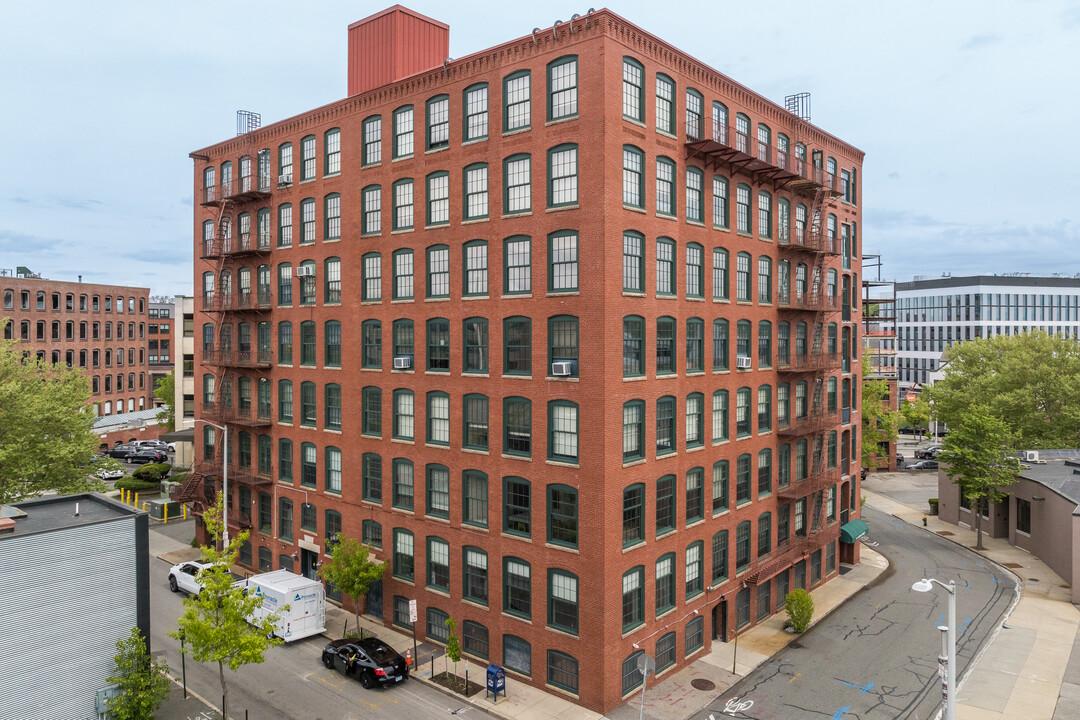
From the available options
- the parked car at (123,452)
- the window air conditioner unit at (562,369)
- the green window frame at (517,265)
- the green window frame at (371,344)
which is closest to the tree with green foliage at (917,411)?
the window air conditioner unit at (562,369)

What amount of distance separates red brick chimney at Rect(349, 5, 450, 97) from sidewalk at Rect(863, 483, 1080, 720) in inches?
1322

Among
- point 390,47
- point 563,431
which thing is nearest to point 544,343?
point 563,431

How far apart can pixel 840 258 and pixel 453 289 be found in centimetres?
2350

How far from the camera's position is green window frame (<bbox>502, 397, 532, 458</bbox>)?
25.3 metres

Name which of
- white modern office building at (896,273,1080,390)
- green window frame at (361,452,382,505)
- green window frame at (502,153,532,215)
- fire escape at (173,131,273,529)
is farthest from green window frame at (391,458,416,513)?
white modern office building at (896,273,1080,390)

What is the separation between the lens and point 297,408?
34.9m

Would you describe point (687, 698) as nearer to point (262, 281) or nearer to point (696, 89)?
point (696, 89)

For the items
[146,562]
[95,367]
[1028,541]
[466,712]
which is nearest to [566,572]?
[466,712]

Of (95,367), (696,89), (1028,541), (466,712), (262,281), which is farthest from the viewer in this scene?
(95,367)

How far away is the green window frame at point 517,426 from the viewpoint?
997 inches

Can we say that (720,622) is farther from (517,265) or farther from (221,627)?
(221,627)

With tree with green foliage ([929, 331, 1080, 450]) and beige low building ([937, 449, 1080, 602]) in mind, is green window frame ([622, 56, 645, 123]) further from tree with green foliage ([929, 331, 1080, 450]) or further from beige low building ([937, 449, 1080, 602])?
tree with green foliage ([929, 331, 1080, 450])

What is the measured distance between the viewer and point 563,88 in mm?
24266

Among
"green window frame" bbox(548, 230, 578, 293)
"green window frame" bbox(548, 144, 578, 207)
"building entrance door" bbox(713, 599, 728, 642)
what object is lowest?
"building entrance door" bbox(713, 599, 728, 642)
